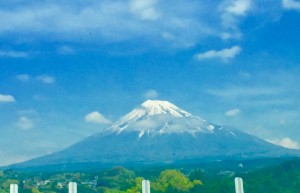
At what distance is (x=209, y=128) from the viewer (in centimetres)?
15225

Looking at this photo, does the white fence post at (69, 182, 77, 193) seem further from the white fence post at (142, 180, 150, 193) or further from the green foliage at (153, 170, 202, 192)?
the green foliage at (153, 170, 202, 192)

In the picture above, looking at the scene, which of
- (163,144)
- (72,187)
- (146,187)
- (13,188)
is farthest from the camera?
(163,144)

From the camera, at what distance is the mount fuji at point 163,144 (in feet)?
385

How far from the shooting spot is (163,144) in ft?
463

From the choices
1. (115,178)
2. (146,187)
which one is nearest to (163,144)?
(115,178)

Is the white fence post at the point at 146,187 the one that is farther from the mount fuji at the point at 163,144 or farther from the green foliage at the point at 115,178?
the mount fuji at the point at 163,144

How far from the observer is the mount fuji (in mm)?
117312

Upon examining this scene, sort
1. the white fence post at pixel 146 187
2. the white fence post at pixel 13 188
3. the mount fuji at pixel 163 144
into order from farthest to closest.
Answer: the mount fuji at pixel 163 144 < the white fence post at pixel 146 187 < the white fence post at pixel 13 188

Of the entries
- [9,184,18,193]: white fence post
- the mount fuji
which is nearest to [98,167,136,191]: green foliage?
[9,184,18,193]: white fence post

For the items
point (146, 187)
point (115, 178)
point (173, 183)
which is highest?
point (115, 178)

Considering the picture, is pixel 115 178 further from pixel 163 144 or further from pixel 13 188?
pixel 163 144

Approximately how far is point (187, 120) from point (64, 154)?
37.8 meters

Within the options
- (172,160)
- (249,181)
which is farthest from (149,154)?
(249,181)

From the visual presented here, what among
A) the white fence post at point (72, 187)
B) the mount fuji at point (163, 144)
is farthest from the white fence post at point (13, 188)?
the mount fuji at point (163, 144)
